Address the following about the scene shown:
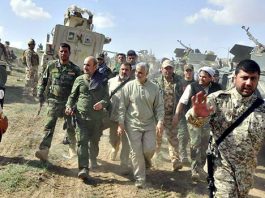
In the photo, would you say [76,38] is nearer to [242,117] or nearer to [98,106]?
[98,106]

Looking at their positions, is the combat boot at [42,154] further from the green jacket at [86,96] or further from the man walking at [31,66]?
the man walking at [31,66]

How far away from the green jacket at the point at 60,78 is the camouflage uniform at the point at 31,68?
8.02 m

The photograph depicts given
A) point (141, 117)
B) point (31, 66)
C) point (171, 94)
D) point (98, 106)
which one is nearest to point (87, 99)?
point (98, 106)

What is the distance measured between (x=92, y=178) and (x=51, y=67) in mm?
1983

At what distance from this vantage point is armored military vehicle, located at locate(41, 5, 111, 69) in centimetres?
1458

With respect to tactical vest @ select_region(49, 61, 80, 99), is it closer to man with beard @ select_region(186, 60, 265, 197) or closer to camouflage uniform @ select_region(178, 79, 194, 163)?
camouflage uniform @ select_region(178, 79, 194, 163)

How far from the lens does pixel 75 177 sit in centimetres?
650

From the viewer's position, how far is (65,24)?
15.8m

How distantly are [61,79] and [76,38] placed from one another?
8357 millimetres

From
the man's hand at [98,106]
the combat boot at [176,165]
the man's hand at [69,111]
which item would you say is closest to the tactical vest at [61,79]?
the man's hand at [69,111]

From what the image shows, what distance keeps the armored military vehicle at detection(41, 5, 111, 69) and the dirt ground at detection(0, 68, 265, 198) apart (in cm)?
593

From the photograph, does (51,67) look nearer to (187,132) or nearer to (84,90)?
(84,90)

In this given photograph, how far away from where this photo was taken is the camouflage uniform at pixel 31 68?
14.6 m

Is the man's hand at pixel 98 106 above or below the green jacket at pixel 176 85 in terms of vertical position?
below
